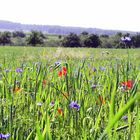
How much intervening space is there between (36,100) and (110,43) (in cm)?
6599

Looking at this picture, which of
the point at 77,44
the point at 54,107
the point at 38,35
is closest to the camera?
the point at 54,107

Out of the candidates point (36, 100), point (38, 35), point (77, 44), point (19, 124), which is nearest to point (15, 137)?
point (19, 124)

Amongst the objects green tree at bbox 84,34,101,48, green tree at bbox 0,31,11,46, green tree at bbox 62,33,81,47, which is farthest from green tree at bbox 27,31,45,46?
green tree at bbox 84,34,101,48

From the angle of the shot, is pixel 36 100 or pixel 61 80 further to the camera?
pixel 61 80

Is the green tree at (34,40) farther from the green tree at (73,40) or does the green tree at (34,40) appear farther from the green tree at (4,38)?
the green tree at (73,40)

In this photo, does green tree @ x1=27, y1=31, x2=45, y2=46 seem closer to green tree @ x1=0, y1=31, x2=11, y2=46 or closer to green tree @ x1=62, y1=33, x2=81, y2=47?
green tree @ x1=0, y1=31, x2=11, y2=46

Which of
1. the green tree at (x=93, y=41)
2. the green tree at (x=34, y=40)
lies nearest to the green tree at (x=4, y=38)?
the green tree at (x=34, y=40)

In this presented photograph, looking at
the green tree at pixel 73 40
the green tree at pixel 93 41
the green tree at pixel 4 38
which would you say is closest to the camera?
the green tree at pixel 73 40

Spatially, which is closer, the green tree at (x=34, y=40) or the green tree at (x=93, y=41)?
the green tree at (x=93, y=41)

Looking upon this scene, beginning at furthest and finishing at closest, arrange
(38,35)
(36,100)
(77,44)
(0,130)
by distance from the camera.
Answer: (38,35) < (77,44) < (36,100) < (0,130)

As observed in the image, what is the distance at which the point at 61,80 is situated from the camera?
3.12 metres

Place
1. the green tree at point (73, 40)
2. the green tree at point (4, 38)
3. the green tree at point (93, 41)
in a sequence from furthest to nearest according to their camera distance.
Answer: the green tree at point (4, 38), the green tree at point (93, 41), the green tree at point (73, 40)

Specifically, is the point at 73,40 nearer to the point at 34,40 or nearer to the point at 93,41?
the point at 93,41

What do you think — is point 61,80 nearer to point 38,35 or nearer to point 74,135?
point 74,135
